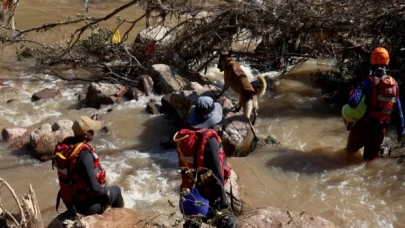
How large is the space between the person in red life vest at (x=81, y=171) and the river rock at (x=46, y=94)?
17.9ft

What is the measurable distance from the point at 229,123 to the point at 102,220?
3.26 metres

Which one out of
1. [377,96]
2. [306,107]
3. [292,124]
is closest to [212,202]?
[377,96]

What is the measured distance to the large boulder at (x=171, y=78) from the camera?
9.75 metres

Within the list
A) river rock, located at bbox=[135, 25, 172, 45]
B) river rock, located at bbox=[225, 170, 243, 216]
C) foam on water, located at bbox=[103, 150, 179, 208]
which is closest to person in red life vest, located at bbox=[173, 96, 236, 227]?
river rock, located at bbox=[225, 170, 243, 216]

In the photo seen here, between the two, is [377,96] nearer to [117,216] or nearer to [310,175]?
[310,175]

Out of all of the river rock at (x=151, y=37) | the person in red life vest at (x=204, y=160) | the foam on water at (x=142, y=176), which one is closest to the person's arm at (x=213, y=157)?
the person in red life vest at (x=204, y=160)

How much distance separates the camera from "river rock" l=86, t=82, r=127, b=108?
9.52 meters

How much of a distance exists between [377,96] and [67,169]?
13.1 feet

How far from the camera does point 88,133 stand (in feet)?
15.4

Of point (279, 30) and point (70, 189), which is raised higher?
point (279, 30)

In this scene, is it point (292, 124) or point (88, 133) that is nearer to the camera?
point (88, 133)

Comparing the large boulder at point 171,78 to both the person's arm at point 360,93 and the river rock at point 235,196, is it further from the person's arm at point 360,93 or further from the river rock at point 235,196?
the person's arm at point 360,93

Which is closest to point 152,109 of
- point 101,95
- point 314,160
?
point 101,95

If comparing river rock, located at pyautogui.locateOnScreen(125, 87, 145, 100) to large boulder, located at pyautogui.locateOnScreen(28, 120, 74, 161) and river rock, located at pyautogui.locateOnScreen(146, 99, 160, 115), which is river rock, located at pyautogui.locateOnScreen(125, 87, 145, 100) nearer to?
river rock, located at pyautogui.locateOnScreen(146, 99, 160, 115)
